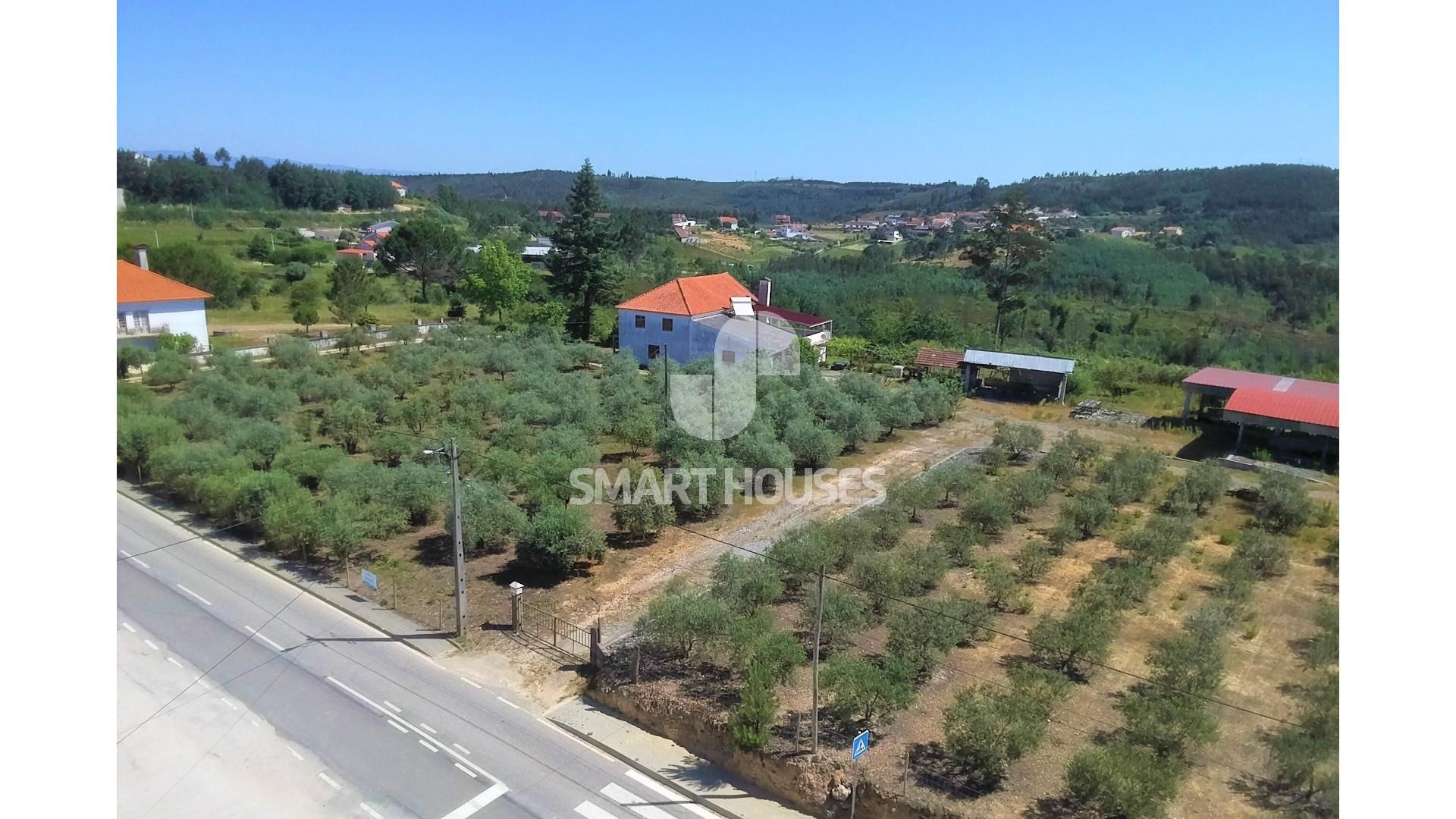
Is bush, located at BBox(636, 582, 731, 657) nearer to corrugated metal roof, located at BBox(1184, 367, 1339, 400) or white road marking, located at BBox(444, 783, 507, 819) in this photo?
white road marking, located at BBox(444, 783, 507, 819)

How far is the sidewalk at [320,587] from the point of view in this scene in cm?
1142

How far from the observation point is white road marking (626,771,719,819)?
825 cm

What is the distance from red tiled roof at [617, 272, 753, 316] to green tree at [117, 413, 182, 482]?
15.7 metres

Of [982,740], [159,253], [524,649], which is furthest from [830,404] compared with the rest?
[159,253]

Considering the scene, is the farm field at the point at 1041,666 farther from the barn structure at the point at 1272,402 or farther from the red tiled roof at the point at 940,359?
the red tiled roof at the point at 940,359

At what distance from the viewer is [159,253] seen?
35.5m

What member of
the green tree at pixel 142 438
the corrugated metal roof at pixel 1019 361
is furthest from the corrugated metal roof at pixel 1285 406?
the green tree at pixel 142 438

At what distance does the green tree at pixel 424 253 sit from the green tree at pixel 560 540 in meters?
33.9

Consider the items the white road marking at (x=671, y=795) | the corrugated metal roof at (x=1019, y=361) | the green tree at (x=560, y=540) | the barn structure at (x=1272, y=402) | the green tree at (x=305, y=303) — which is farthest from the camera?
the green tree at (x=305, y=303)

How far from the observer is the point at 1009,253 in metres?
34.1

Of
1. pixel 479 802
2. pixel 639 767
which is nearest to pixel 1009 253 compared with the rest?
pixel 639 767

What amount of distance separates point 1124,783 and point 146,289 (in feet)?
106

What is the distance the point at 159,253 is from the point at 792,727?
38732mm

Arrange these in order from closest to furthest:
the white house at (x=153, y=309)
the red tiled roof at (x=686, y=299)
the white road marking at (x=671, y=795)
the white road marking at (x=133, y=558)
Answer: the white road marking at (x=671, y=795)
the white road marking at (x=133, y=558)
the white house at (x=153, y=309)
the red tiled roof at (x=686, y=299)
